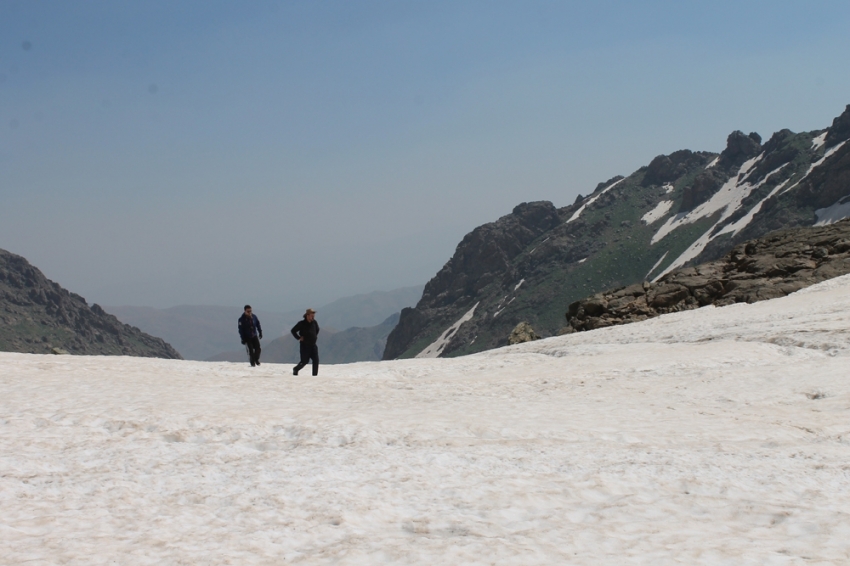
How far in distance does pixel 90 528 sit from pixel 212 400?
9498 millimetres

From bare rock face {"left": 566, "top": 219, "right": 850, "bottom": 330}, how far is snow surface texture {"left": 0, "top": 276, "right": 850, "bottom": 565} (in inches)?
1109

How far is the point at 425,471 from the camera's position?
42.1 feet

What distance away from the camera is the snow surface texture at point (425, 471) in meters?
9.29

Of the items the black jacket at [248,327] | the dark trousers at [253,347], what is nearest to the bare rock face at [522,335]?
the dark trousers at [253,347]

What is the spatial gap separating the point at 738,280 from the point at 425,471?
48.2 meters

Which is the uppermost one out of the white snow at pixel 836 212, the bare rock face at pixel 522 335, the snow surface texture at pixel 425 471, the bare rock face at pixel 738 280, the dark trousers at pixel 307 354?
the white snow at pixel 836 212

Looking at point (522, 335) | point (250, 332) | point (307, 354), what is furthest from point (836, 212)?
point (307, 354)

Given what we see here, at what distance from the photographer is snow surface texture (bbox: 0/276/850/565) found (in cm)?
929

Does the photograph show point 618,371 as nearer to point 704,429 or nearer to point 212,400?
point 704,429

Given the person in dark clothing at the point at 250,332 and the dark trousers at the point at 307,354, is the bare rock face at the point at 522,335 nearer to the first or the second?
the person in dark clothing at the point at 250,332

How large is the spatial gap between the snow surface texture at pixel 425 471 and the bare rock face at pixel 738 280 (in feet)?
92.4

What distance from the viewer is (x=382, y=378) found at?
95.3ft

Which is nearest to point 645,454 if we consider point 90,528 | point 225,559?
point 225,559

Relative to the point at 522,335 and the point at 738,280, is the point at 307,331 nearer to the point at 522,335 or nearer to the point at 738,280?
the point at 738,280
